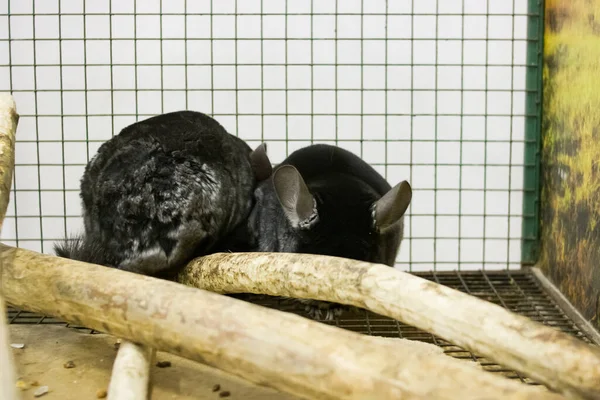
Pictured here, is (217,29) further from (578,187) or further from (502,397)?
(502,397)

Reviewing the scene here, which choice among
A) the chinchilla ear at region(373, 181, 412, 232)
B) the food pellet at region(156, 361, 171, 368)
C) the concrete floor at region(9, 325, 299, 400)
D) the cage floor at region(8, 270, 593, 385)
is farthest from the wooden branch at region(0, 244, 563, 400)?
the chinchilla ear at region(373, 181, 412, 232)

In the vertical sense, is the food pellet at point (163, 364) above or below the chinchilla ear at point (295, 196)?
below

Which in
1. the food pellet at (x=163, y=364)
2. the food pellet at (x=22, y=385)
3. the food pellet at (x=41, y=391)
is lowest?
the food pellet at (x=41, y=391)

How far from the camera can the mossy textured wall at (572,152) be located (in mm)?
3043

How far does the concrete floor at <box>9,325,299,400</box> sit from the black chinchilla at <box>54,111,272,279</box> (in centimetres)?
39

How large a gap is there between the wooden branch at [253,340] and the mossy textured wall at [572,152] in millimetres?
1680

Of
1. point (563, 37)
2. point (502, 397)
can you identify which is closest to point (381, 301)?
point (502, 397)

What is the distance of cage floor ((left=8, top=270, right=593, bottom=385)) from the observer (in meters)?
2.82

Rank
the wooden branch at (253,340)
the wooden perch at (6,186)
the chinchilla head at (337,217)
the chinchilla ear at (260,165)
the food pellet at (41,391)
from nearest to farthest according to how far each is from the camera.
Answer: the wooden branch at (253,340), the wooden perch at (6,186), the food pellet at (41,391), the chinchilla head at (337,217), the chinchilla ear at (260,165)

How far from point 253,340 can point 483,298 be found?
6.71 feet

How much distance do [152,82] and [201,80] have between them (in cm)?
31

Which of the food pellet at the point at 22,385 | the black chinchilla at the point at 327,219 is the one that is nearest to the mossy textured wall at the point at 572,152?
the black chinchilla at the point at 327,219

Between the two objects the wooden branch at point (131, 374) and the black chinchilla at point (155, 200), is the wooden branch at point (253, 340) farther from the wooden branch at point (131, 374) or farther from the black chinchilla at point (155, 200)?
the black chinchilla at point (155, 200)

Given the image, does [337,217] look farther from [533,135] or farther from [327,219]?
[533,135]
